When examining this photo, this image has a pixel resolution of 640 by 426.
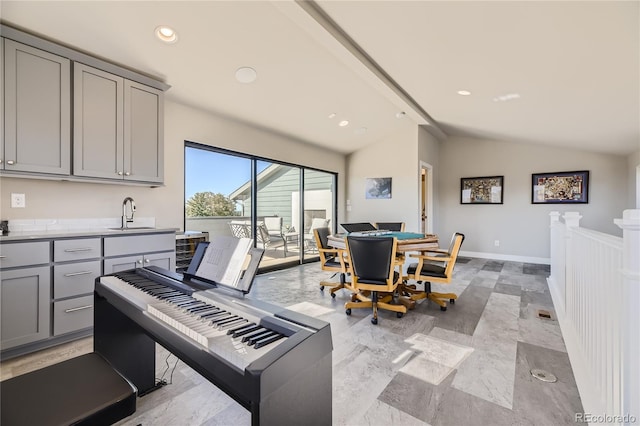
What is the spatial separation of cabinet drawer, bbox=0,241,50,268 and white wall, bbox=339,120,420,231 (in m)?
5.12

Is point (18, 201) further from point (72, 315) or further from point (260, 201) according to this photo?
point (260, 201)

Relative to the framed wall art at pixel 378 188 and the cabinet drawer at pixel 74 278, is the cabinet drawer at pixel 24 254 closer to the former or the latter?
the cabinet drawer at pixel 74 278

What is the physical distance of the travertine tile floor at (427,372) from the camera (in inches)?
60.9

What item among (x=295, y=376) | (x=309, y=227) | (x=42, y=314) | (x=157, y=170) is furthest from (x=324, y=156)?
(x=295, y=376)

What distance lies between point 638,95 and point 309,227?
475 centimetres

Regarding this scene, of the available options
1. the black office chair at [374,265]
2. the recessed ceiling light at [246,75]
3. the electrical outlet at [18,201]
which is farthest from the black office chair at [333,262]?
the electrical outlet at [18,201]

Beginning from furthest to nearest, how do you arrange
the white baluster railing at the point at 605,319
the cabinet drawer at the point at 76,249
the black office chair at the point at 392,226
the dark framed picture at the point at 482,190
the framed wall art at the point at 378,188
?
the dark framed picture at the point at 482,190 → the framed wall art at the point at 378,188 → the black office chair at the point at 392,226 → the cabinet drawer at the point at 76,249 → the white baluster railing at the point at 605,319

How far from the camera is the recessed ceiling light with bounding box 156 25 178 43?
2.41 meters

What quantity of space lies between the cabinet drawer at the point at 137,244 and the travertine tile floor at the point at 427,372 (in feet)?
2.54

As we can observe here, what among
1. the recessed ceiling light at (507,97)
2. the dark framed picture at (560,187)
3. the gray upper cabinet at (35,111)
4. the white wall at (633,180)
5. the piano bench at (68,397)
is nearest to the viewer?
the piano bench at (68,397)

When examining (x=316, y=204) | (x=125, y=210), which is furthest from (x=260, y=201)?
(x=125, y=210)

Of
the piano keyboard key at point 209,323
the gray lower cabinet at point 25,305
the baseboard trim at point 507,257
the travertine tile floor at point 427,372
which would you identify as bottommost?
the travertine tile floor at point 427,372

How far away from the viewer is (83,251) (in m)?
2.37

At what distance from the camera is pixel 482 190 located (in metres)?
6.32
